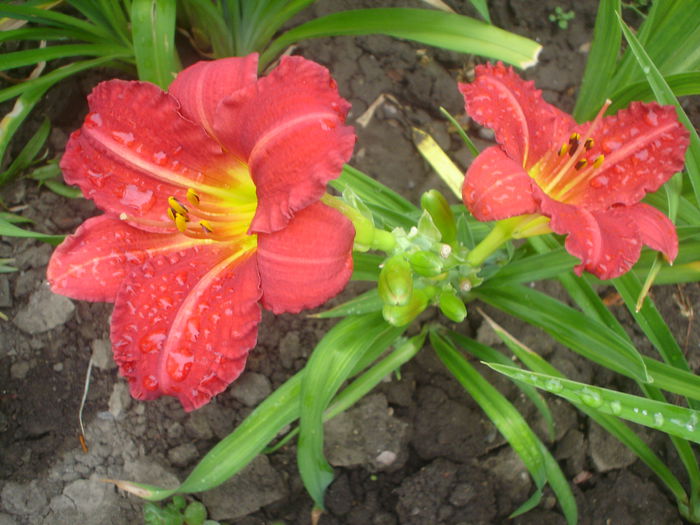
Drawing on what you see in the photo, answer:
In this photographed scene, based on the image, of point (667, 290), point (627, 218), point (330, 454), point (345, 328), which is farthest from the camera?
point (667, 290)

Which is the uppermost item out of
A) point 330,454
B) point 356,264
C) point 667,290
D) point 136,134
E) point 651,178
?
point 651,178

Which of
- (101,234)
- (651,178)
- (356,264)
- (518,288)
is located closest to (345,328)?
(356,264)

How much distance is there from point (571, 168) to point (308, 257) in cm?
65

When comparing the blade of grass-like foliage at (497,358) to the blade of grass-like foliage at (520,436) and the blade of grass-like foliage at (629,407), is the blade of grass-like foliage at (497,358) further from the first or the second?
the blade of grass-like foliage at (629,407)

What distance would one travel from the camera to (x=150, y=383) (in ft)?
3.65

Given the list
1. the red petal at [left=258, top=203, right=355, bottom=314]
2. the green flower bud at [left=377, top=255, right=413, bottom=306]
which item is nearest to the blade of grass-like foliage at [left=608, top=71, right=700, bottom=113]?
the green flower bud at [left=377, top=255, right=413, bottom=306]

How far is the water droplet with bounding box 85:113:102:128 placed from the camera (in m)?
1.16

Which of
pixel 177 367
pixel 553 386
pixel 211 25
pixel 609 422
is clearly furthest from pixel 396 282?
pixel 211 25

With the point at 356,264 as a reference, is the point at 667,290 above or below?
below

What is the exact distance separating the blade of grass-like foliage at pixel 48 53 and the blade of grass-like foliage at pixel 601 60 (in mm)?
1460

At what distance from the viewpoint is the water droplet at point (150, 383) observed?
111 cm

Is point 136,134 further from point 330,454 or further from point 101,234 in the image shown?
point 330,454

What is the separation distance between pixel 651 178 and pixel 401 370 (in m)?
1.00

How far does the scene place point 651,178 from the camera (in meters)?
1.20
